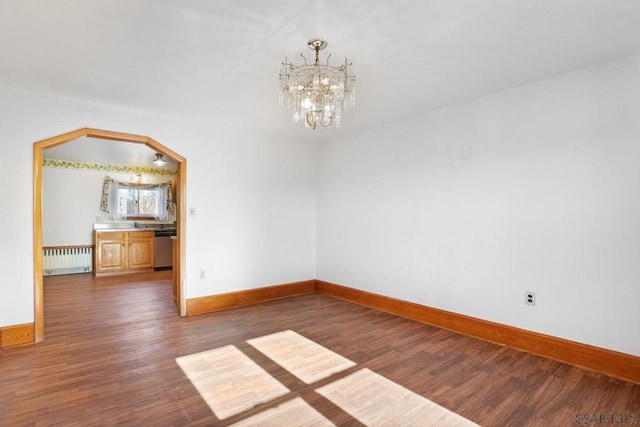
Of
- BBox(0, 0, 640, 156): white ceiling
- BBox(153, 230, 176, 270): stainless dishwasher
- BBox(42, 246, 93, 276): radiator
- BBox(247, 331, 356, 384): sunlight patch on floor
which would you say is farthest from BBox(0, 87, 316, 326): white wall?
BBox(42, 246, 93, 276): radiator

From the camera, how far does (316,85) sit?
2.32m

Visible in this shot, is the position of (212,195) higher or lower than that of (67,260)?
higher

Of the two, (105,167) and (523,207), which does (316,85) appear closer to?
(523,207)

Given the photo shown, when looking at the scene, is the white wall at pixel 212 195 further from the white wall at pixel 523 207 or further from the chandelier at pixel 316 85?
the chandelier at pixel 316 85

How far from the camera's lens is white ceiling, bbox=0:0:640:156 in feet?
6.13

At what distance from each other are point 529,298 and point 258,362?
252 cm

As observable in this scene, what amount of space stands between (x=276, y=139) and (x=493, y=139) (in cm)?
297

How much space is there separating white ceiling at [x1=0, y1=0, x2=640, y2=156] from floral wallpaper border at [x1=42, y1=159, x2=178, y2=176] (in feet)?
12.5

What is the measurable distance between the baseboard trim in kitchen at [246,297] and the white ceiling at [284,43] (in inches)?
97.8

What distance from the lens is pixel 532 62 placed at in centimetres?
256

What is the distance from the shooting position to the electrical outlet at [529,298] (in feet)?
9.63

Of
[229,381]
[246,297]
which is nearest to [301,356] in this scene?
[229,381]

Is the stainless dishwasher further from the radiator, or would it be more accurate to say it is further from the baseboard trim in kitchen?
the baseboard trim in kitchen

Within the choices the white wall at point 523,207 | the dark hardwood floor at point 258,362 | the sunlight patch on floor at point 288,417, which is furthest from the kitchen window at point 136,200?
the sunlight patch on floor at point 288,417
